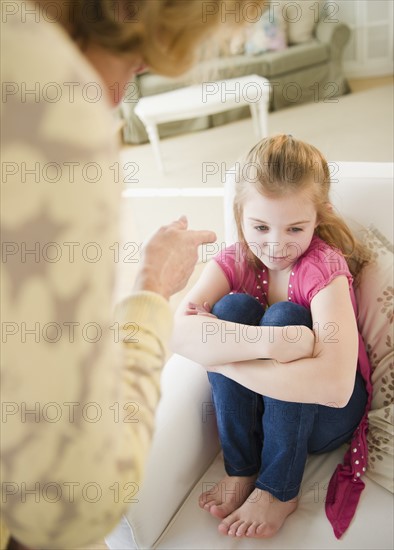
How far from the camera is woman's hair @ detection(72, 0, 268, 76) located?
21.4 inches

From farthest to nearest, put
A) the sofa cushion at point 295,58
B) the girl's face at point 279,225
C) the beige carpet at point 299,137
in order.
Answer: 1. the sofa cushion at point 295,58
2. the beige carpet at point 299,137
3. the girl's face at point 279,225

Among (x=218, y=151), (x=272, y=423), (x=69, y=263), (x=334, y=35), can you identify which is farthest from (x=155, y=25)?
(x=334, y=35)

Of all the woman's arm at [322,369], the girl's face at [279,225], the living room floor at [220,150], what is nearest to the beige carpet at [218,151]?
the living room floor at [220,150]

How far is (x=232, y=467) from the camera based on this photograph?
124 cm

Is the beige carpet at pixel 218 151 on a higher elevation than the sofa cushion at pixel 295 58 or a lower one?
lower

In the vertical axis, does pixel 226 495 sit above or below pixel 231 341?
below

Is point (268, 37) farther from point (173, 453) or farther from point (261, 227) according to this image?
point (173, 453)

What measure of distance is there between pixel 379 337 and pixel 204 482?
0.46 metres

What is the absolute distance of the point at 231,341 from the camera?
1.14 m

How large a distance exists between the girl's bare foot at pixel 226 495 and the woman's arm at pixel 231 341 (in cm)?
26

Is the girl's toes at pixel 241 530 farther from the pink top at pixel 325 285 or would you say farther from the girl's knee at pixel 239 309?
the girl's knee at pixel 239 309

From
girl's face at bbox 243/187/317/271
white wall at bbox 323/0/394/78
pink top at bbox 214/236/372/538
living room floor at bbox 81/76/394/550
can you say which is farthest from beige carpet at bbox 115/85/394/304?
girl's face at bbox 243/187/317/271

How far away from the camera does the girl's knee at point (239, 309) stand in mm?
1236

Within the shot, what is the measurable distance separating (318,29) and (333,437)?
426cm
